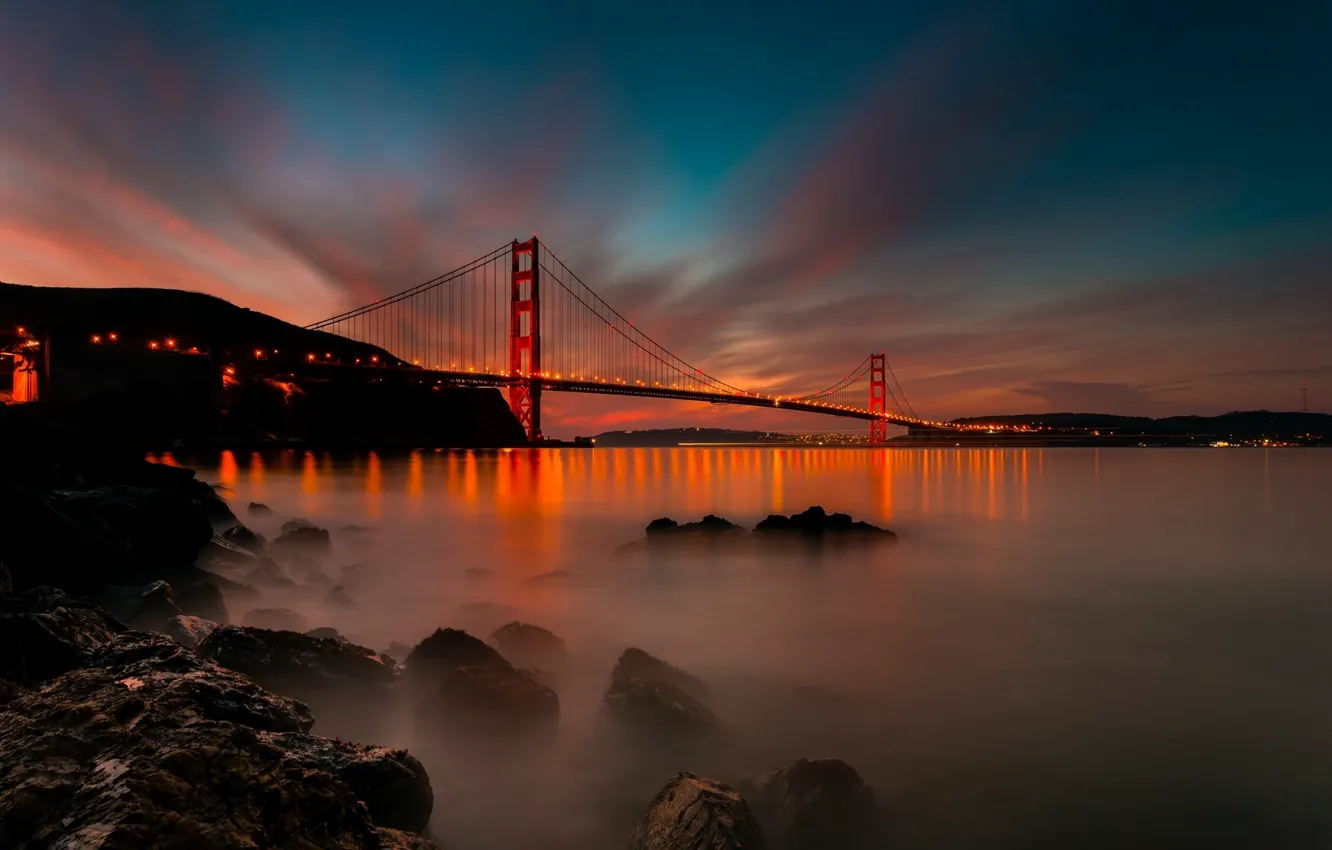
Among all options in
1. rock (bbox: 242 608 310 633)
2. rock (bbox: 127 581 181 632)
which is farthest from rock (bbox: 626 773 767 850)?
rock (bbox: 242 608 310 633)

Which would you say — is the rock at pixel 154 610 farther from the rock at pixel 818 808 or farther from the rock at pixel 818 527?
the rock at pixel 818 527

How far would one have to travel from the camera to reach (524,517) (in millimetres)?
15758

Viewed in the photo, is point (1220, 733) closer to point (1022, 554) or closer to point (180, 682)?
point (180, 682)

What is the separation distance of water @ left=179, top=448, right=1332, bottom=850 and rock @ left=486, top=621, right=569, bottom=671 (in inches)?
8.9

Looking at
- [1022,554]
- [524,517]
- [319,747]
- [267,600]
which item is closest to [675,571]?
[267,600]

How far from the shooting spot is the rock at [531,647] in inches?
196

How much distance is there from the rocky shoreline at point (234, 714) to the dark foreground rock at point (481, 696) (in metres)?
0.01

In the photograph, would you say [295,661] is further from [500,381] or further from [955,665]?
[500,381]

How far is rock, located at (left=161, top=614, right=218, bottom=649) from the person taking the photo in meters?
4.10

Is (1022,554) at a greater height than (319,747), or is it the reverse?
(319,747)

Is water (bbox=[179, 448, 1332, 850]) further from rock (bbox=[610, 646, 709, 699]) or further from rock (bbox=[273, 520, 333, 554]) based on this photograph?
rock (bbox=[273, 520, 333, 554])

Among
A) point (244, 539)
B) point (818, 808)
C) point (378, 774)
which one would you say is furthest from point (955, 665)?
point (244, 539)

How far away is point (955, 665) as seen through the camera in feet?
17.5

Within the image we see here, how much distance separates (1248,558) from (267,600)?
1369 centimetres
